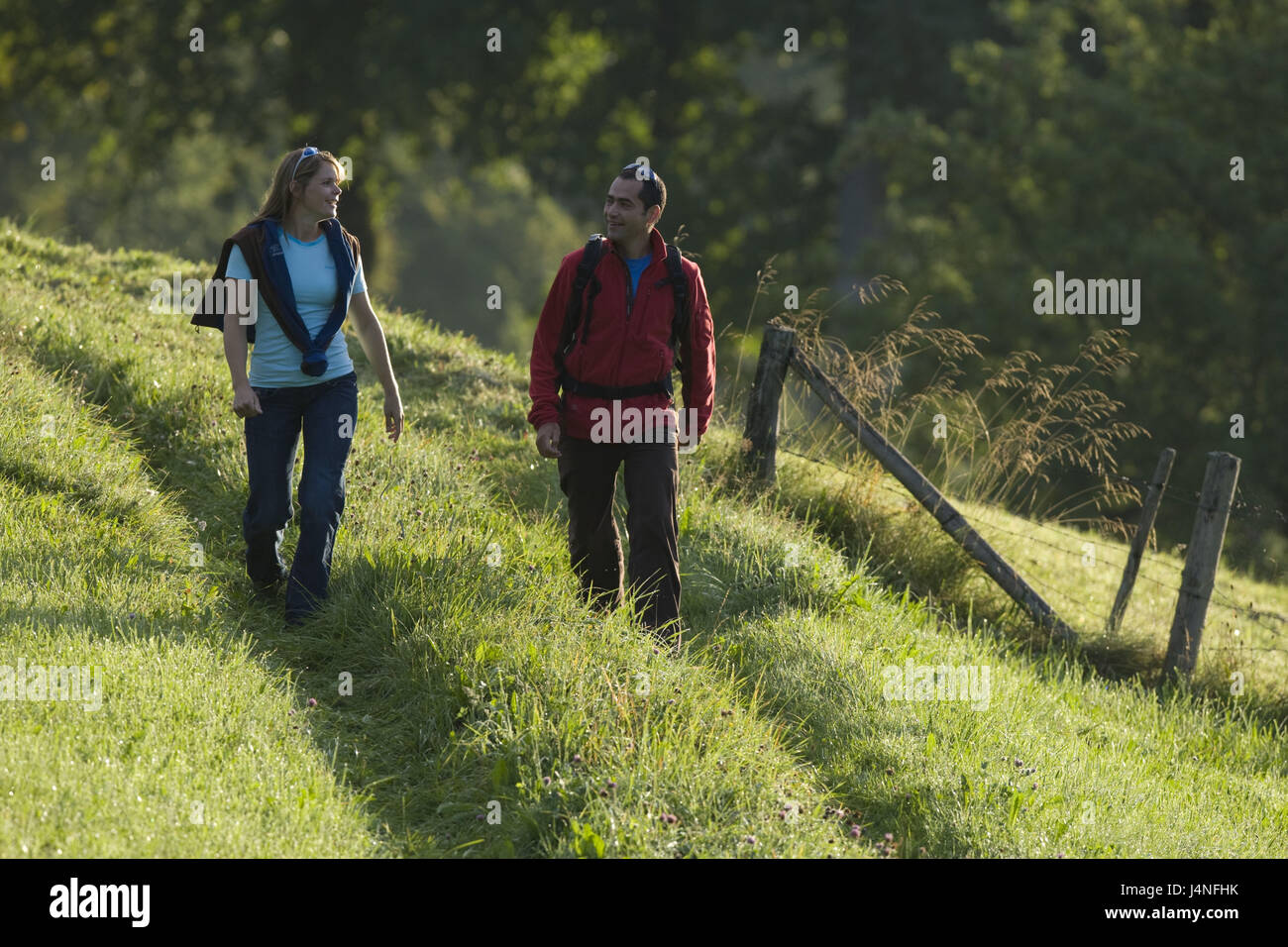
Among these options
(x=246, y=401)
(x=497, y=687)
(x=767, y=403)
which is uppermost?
(x=246, y=401)

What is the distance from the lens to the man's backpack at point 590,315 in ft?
17.4

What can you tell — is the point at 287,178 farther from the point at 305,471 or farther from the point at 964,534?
the point at 964,534

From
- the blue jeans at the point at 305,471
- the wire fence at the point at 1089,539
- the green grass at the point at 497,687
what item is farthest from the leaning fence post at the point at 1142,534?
the blue jeans at the point at 305,471

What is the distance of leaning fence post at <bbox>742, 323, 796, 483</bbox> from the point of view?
7887mm

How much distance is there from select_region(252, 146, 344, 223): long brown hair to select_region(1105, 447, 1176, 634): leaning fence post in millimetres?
5389

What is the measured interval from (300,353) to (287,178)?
0.72m

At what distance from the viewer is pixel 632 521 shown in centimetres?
559

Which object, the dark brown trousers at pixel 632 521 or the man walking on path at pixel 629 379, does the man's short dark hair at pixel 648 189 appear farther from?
the dark brown trousers at pixel 632 521

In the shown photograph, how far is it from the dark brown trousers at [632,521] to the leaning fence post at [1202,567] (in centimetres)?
366

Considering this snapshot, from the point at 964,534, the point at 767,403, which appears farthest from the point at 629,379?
the point at 964,534

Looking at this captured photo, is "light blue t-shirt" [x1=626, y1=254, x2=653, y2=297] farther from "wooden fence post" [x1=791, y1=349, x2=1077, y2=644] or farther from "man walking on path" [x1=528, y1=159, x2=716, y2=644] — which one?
"wooden fence post" [x1=791, y1=349, x2=1077, y2=644]

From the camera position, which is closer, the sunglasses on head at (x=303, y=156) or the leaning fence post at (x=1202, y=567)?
the sunglasses on head at (x=303, y=156)

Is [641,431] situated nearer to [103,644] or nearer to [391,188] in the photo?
[103,644]
